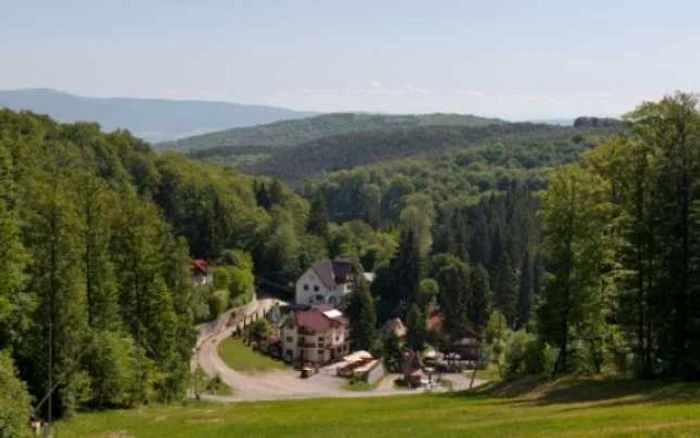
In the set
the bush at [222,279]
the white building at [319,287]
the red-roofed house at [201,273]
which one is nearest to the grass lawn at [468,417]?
the bush at [222,279]

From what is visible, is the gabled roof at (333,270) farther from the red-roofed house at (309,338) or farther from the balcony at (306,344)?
the balcony at (306,344)

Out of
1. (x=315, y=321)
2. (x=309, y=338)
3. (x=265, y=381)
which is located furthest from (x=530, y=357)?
(x=315, y=321)

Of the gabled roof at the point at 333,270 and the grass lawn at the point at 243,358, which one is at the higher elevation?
the gabled roof at the point at 333,270

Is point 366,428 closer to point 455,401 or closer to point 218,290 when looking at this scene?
point 455,401

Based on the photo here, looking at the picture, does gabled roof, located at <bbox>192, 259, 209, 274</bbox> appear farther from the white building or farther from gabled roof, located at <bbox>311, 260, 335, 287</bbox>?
gabled roof, located at <bbox>311, 260, 335, 287</bbox>

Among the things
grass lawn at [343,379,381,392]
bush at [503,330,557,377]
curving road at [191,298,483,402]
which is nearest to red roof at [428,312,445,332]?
curving road at [191,298,483,402]

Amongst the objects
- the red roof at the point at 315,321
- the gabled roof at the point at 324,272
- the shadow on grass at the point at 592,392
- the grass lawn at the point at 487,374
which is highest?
the shadow on grass at the point at 592,392

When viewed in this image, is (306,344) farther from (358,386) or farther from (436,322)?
(436,322)
